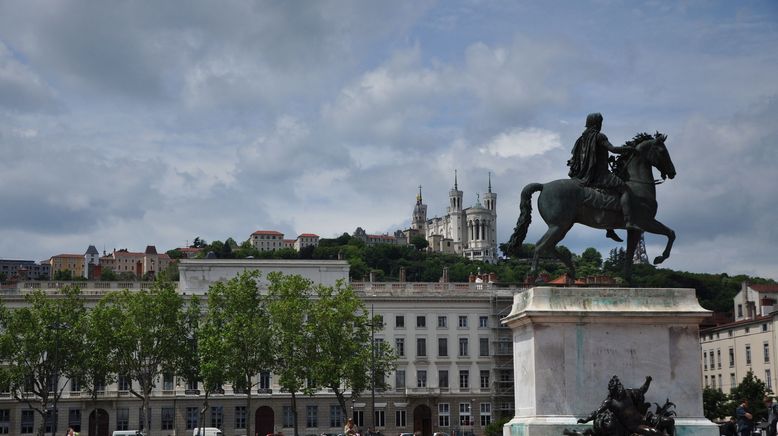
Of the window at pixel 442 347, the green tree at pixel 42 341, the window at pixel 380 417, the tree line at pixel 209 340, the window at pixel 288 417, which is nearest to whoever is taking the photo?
the tree line at pixel 209 340

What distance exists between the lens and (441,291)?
93062 mm

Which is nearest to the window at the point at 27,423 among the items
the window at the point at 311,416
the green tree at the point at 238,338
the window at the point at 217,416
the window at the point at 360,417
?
the window at the point at 217,416

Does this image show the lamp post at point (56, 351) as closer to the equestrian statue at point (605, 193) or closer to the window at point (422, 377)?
the window at point (422, 377)

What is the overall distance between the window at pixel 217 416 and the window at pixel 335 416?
937 centimetres

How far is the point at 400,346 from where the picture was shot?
9175 cm

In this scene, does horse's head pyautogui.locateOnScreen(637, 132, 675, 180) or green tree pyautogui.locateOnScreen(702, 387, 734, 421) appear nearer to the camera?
horse's head pyautogui.locateOnScreen(637, 132, 675, 180)

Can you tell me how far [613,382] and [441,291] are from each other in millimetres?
75835

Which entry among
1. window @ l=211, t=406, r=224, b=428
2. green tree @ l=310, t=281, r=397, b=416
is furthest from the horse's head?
window @ l=211, t=406, r=224, b=428

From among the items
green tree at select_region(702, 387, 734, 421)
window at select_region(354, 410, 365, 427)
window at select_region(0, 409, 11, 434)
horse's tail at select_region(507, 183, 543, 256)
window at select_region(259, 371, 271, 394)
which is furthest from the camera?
window at select_region(354, 410, 365, 427)

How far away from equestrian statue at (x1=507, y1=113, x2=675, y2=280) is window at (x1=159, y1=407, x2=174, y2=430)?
73.8 metres

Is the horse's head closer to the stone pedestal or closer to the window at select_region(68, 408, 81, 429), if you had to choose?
the stone pedestal

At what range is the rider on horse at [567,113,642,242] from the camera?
19562mm

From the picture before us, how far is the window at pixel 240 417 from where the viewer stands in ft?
295

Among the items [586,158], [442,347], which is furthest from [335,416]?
[586,158]
